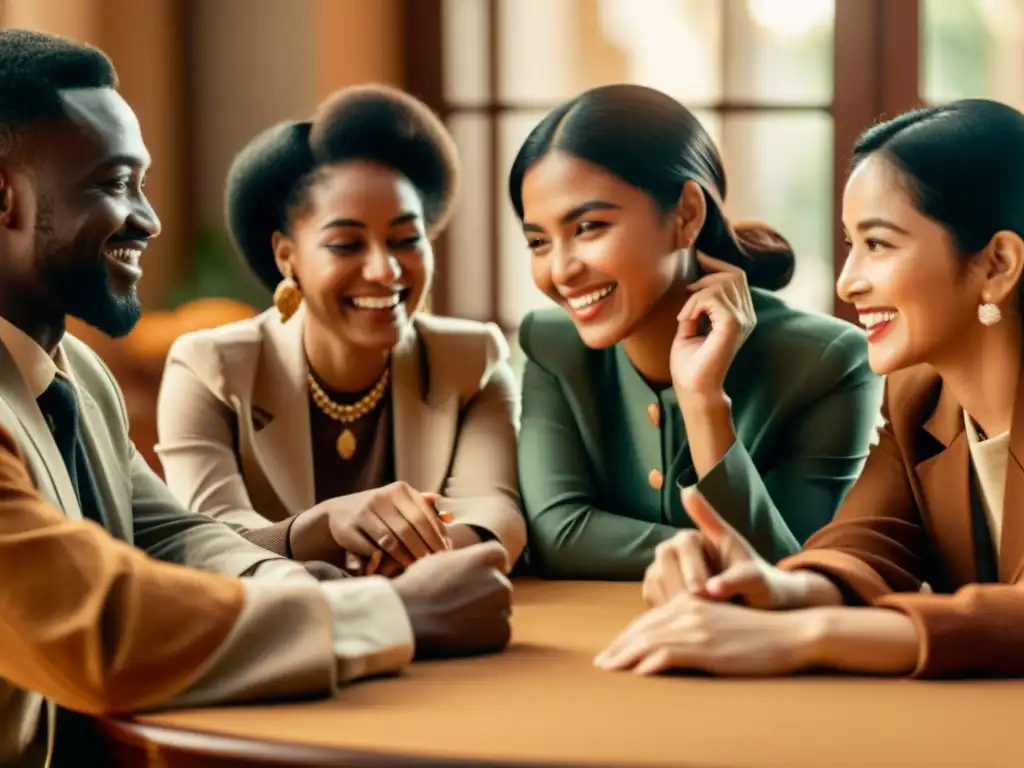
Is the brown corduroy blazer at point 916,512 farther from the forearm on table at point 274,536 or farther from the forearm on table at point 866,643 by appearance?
the forearm on table at point 274,536

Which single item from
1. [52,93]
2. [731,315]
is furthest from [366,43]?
[52,93]

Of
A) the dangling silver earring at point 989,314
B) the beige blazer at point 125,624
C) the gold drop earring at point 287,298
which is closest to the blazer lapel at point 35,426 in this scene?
the beige blazer at point 125,624

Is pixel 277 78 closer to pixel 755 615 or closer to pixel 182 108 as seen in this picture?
pixel 182 108

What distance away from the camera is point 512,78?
5277mm

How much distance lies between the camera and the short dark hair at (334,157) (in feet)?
8.87

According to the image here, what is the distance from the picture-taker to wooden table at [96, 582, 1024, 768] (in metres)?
1.54

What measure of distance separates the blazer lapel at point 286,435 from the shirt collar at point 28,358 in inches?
28.4

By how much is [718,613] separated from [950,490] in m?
0.46

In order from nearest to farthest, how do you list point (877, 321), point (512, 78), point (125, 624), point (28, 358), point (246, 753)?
point (246, 753), point (125, 624), point (28, 358), point (877, 321), point (512, 78)

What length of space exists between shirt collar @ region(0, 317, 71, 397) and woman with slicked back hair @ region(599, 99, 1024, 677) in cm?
77

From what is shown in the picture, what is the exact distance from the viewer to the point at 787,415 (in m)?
2.58

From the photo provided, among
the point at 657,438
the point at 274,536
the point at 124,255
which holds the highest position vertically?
the point at 124,255

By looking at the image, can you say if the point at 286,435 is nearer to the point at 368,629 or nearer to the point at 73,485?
the point at 73,485

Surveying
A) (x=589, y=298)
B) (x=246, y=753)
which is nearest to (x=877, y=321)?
(x=589, y=298)
